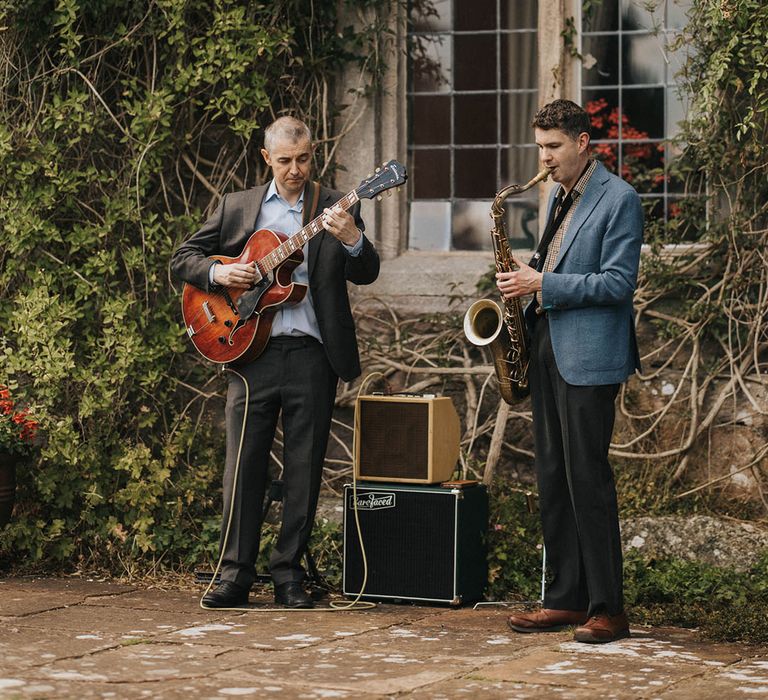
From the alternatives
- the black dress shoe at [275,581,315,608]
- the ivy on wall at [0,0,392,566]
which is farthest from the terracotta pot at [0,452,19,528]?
the black dress shoe at [275,581,315,608]

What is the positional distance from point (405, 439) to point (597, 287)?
1343mm

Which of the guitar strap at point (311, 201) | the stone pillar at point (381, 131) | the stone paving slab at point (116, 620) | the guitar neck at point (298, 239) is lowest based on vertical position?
the stone paving slab at point (116, 620)

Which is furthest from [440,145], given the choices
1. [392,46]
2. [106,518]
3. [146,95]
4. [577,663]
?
[577,663]

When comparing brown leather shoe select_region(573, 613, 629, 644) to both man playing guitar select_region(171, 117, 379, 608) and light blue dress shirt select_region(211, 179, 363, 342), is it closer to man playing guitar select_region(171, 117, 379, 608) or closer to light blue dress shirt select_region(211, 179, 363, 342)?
man playing guitar select_region(171, 117, 379, 608)

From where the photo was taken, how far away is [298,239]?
564 centimetres

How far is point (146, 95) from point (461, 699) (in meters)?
4.06

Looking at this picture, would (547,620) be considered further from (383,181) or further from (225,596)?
A: (383,181)

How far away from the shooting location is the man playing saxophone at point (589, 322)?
5121mm

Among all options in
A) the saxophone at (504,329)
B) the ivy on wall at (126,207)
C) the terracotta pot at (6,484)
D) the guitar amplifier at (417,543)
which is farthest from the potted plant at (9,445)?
the saxophone at (504,329)

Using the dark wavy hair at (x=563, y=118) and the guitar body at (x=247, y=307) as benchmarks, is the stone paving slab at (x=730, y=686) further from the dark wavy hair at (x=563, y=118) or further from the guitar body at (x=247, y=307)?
the guitar body at (x=247, y=307)

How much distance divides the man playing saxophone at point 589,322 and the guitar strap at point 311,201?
96 cm

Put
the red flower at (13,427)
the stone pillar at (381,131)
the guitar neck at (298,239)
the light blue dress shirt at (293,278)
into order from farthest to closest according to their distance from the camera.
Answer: the stone pillar at (381,131) → the red flower at (13,427) → the light blue dress shirt at (293,278) → the guitar neck at (298,239)

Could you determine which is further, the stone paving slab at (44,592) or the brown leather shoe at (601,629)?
the stone paving slab at (44,592)

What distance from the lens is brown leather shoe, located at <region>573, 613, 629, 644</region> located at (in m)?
5.08
